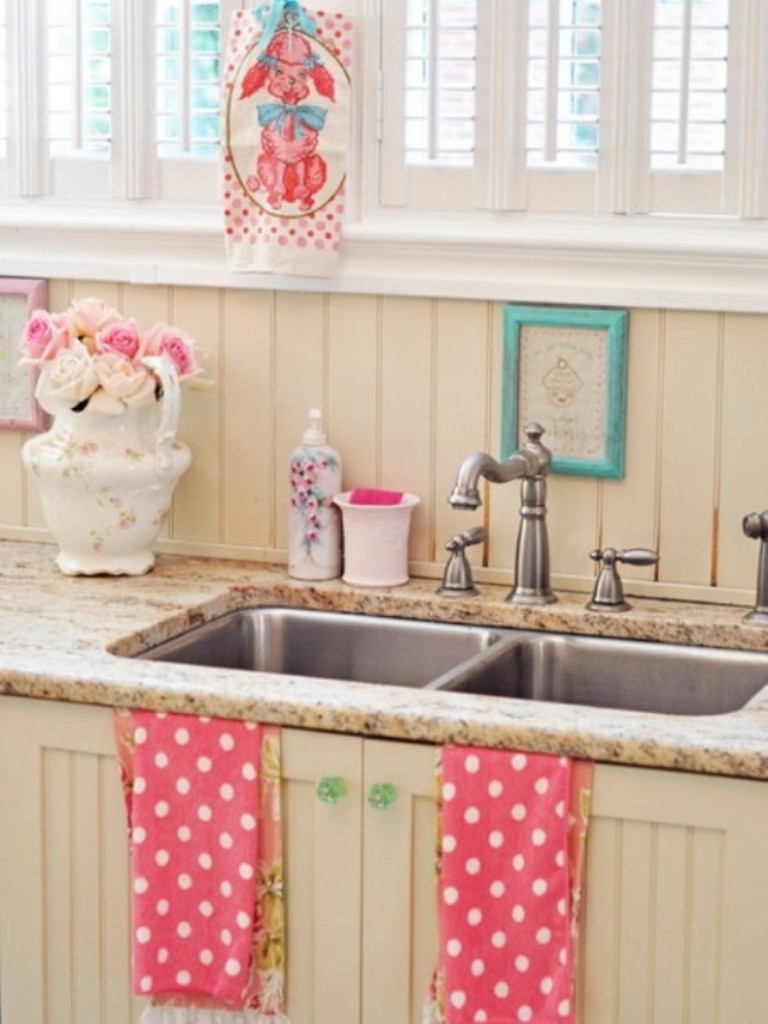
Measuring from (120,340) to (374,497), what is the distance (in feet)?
1.52

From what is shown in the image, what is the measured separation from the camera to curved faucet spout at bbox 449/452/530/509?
9.30 feet

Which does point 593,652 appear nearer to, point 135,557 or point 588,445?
point 588,445

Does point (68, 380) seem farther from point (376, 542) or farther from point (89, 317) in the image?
point (376, 542)

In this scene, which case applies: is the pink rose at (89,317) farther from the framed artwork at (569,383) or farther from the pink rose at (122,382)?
the framed artwork at (569,383)

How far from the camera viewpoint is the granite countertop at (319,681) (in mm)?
2432

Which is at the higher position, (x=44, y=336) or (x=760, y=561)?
(x=44, y=336)

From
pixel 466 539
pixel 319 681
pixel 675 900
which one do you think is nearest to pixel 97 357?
pixel 466 539

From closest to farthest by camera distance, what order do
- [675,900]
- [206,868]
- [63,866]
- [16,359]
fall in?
[675,900]
[206,868]
[63,866]
[16,359]

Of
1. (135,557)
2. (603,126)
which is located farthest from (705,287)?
(135,557)

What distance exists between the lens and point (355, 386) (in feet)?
10.6

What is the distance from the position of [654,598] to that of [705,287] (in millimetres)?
472

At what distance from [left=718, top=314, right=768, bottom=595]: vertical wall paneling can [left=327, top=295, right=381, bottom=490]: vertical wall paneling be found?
0.56 metres

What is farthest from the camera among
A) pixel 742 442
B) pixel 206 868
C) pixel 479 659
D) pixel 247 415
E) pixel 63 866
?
pixel 247 415

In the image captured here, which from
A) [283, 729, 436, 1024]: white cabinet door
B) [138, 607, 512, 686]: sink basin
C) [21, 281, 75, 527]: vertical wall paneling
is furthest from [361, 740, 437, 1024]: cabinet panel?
[21, 281, 75, 527]: vertical wall paneling
